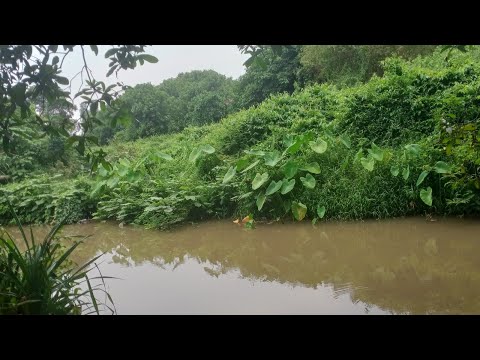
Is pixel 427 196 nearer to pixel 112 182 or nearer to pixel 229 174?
pixel 229 174

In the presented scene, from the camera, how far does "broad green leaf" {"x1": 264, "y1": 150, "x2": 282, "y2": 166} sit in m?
4.91

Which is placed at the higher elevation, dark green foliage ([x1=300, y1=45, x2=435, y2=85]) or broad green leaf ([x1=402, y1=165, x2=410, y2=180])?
dark green foliage ([x1=300, y1=45, x2=435, y2=85])

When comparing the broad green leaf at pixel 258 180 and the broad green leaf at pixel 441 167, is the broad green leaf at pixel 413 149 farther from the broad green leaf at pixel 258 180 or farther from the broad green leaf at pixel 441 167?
the broad green leaf at pixel 258 180

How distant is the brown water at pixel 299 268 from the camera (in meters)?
2.63

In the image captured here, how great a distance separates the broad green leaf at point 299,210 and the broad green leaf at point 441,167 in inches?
51.6

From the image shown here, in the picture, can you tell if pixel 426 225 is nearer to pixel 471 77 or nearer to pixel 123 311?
pixel 471 77

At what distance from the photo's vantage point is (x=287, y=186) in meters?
4.72

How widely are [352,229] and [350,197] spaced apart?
47cm

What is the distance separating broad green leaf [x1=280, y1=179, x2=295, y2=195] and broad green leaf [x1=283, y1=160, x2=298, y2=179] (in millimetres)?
54

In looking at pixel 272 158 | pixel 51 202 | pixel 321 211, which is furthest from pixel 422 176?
pixel 51 202

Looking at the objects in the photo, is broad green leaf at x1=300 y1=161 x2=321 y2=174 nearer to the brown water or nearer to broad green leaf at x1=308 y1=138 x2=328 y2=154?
broad green leaf at x1=308 y1=138 x2=328 y2=154

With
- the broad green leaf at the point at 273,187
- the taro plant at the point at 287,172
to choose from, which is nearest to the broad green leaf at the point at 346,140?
the taro plant at the point at 287,172

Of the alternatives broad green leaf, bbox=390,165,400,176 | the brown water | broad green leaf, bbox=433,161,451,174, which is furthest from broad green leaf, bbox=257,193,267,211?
broad green leaf, bbox=433,161,451,174

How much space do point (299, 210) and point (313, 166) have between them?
605mm
